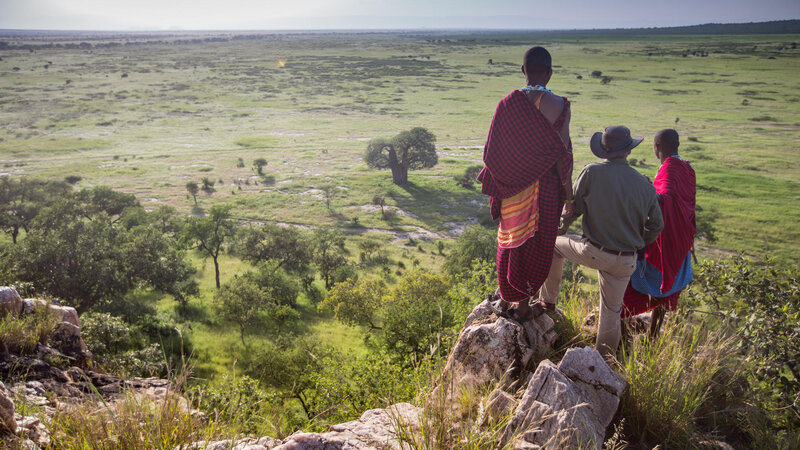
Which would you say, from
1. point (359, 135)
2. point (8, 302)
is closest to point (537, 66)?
point (8, 302)

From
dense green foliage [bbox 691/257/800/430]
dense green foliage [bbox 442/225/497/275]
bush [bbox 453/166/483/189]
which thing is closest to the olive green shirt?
dense green foliage [bbox 691/257/800/430]

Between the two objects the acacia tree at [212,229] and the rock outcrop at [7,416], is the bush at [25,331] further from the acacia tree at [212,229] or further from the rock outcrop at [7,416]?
the acacia tree at [212,229]

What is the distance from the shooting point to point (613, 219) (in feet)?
16.9

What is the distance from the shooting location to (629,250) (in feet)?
17.2

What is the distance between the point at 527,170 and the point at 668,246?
2.38 m

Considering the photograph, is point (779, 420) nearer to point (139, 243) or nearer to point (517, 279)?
point (517, 279)

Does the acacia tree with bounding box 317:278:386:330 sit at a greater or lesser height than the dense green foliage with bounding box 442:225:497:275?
lesser

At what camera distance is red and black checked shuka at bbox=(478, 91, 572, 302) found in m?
5.32

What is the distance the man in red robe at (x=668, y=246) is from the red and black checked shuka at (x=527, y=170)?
1.49m

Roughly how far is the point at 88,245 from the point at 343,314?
1516cm

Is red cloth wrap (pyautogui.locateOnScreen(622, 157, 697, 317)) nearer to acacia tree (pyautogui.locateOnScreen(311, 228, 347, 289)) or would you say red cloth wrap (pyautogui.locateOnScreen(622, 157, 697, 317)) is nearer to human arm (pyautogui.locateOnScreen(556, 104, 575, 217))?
human arm (pyautogui.locateOnScreen(556, 104, 575, 217))

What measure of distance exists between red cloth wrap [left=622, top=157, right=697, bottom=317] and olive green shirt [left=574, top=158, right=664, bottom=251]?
2.08ft

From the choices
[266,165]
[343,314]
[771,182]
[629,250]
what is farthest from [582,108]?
[629,250]

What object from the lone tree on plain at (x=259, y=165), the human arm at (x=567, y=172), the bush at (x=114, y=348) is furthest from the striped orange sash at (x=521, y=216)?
the lone tree on plain at (x=259, y=165)
